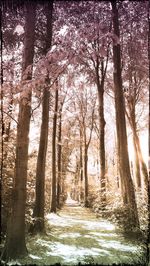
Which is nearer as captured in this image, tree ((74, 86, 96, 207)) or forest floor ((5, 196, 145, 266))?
forest floor ((5, 196, 145, 266))

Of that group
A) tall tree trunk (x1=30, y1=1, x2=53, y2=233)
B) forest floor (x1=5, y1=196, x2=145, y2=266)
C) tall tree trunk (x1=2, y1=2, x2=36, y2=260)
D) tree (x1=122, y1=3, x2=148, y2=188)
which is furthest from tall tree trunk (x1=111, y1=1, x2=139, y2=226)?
tall tree trunk (x1=2, y1=2, x2=36, y2=260)

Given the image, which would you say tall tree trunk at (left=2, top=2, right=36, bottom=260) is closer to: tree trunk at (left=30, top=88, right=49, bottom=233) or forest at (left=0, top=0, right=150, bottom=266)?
forest at (left=0, top=0, right=150, bottom=266)

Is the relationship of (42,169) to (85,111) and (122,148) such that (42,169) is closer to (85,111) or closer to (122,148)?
(122,148)

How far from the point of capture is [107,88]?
18.9 meters

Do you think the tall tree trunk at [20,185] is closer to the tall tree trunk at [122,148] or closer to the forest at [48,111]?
the forest at [48,111]

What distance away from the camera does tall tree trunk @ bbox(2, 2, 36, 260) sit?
251 inches

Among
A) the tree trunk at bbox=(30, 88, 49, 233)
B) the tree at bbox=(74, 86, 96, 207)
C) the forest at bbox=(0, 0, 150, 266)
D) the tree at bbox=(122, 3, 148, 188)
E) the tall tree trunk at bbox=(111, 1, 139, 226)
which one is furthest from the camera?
the tree at bbox=(74, 86, 96, 207)

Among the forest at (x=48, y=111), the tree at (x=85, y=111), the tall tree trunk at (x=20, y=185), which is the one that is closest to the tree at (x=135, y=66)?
the forest at (x=48, y=111)

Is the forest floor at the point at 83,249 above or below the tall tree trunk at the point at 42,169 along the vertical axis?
below

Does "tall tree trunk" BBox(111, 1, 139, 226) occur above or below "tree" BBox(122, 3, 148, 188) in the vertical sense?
below

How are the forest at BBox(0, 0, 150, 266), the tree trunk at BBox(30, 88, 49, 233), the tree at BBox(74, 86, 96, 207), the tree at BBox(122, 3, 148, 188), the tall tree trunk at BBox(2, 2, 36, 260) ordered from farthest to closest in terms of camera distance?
the tree at BBox(74, 86, 96, 207)
the tree at BBox(122, 3, 148, 188)
the tree trunk at BBox(30, 88, 49, 233)
the forest at BBox(0, 0, 150, 266)
the tall tree trunk at BBox(2, 2, 36, 260)

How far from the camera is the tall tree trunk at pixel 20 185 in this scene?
251 inches

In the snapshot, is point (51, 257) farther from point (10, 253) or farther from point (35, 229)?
point (35, 229)

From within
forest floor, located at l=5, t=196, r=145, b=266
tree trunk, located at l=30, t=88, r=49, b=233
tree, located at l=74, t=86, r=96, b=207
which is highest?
tree, located at l=74, t=86, r=96, b=207
